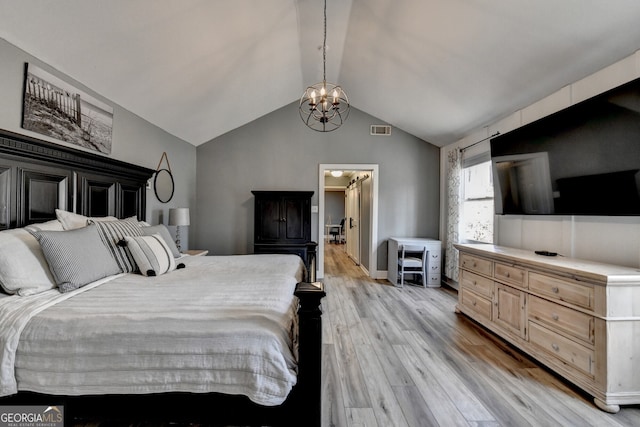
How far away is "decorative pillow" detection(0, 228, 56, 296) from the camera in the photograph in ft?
5.08

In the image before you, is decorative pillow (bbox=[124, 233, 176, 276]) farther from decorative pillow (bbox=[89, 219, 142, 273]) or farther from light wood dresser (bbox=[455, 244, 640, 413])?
light wood dresser (bbox=[455, 244, 640, 413])

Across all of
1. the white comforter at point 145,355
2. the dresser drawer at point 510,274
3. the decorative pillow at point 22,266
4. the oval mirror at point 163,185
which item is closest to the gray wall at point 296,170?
the oval mirror at point 163,185

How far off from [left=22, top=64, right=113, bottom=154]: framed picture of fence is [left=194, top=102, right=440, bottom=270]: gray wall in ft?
7.73

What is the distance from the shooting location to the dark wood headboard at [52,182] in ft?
6.28

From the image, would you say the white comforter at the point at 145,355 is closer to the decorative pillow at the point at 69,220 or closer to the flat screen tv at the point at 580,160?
the decorative pillow at the point at 69,220

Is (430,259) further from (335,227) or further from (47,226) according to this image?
(335,227)

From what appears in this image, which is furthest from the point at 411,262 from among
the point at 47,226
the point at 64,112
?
the point at 64,112

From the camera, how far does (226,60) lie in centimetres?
334

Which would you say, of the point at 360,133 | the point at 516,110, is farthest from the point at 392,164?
the point at 516,110

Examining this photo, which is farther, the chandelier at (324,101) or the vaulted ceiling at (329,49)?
the chandelier at (324,101)

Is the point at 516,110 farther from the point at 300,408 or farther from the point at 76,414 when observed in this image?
the point at 76,414

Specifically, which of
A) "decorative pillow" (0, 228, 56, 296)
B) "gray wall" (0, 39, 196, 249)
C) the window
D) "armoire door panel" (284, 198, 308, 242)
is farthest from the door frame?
"decorative pillow" (0, 228, 56, 296)

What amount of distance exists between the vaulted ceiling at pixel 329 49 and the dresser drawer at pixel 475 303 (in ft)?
7.42

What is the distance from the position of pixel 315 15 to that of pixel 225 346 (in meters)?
3.45
